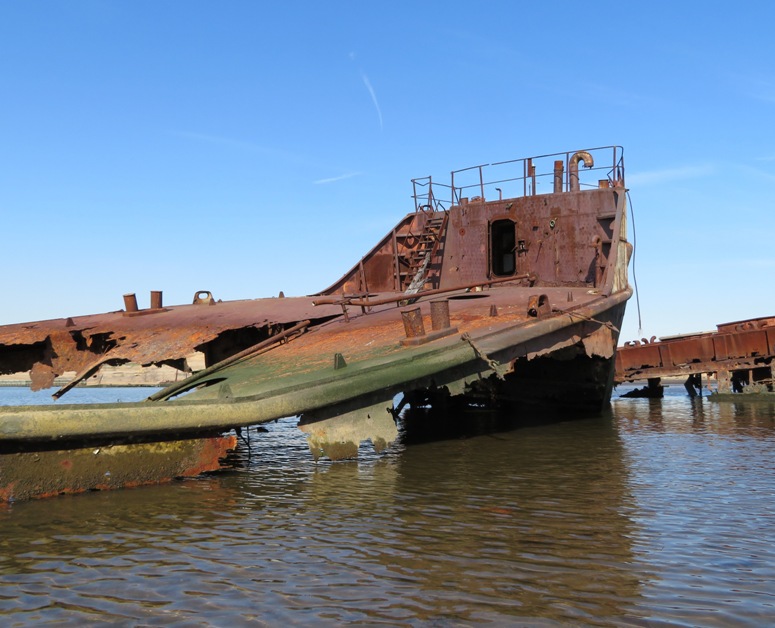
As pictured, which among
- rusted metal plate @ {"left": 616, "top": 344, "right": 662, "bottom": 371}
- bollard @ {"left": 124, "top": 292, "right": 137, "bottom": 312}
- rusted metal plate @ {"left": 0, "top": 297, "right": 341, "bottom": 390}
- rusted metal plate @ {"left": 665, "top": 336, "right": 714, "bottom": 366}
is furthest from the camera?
rusted metal plate @ {"left": 616, "top": 344, "right": 662, "bottom": 371}

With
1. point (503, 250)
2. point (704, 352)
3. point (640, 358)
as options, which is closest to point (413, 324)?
point (503, 250)

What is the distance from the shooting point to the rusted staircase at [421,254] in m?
16.3

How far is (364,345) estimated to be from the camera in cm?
966

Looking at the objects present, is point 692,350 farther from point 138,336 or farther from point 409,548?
point 409,548

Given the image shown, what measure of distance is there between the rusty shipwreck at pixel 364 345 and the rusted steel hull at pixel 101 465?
0.4 inches

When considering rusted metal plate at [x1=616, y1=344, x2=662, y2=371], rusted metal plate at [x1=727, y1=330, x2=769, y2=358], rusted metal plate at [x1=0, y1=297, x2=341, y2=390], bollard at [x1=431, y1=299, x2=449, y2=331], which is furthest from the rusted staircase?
rusted metal plate at [x1=727, y1=330, x2=769, y2=358]

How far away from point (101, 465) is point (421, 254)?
35.6 feet

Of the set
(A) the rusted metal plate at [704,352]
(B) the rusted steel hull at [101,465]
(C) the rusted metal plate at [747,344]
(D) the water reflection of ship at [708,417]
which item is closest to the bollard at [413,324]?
(B) the rusted steel hull at [101,465]

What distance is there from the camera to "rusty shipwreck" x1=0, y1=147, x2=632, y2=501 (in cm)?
657

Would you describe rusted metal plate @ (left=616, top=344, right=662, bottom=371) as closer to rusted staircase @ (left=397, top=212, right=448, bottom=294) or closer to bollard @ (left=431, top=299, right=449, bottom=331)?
rusted staircase @ (left=397, top=212, right=448, bottom=294)

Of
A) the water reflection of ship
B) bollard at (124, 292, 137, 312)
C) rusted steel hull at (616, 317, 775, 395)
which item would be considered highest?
bollard at (124, 292, 137, 312)

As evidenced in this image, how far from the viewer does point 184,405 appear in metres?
6.70

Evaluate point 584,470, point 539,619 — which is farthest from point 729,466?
point 539,619

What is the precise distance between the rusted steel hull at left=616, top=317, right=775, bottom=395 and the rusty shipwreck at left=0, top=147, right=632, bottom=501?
614cm
